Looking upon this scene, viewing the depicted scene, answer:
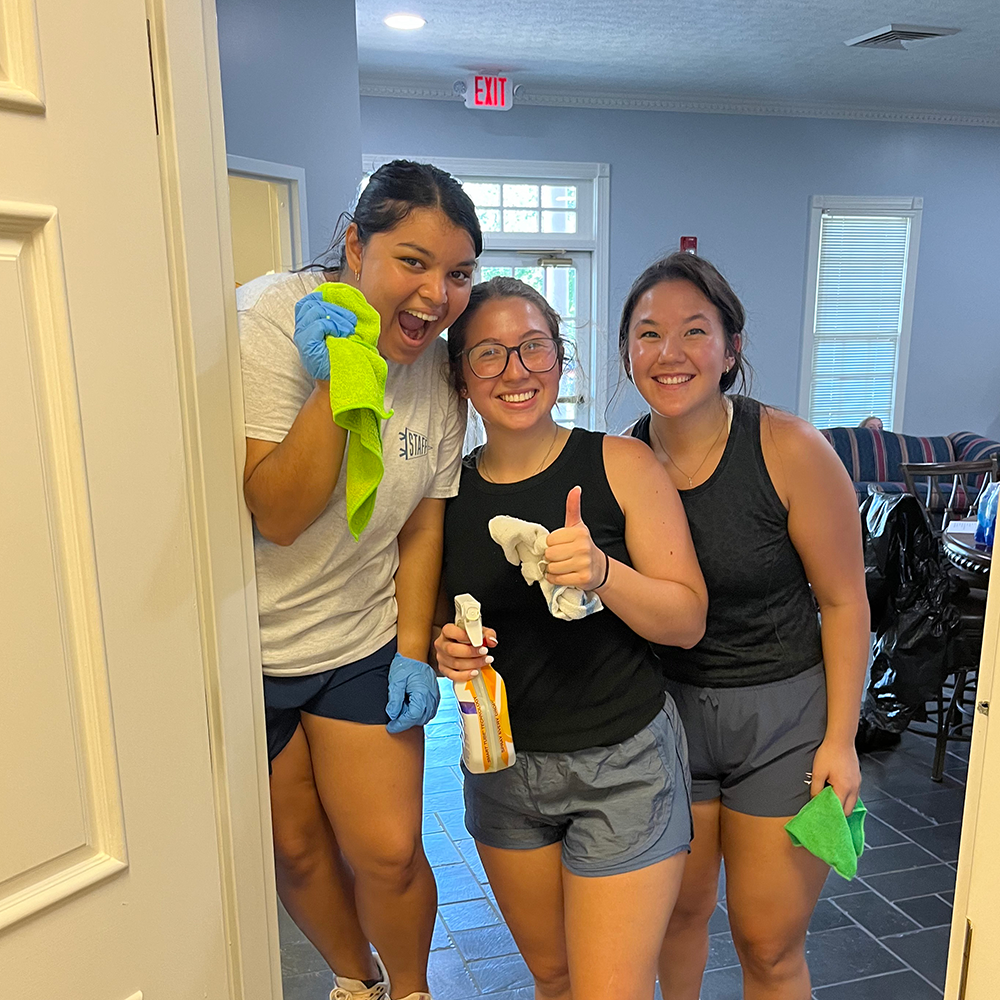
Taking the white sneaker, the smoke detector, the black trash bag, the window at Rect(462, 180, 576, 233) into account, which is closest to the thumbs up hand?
the white sneaker

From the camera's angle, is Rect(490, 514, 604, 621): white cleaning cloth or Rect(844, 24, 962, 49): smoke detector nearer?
Rect(490, 514, 604, 621): white cleaning cloth

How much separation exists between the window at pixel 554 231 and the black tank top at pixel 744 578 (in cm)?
501

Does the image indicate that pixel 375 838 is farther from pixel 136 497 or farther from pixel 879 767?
pixel 879 767

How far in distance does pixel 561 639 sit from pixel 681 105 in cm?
612

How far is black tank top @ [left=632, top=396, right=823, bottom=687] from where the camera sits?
1.52 m

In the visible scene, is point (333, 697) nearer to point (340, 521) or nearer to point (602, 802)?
point (340, 521)

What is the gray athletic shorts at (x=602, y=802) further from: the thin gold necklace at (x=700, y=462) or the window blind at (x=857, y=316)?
the window blind at (x=857, y=316)

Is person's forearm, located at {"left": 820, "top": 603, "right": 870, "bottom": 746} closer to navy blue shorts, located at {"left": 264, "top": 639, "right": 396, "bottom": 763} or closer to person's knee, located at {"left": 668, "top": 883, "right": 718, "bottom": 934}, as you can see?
person's knee, located at {"left": 668, "top": 883, "right": 718, "bottom": 934}

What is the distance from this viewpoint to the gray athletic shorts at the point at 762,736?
5.03ft

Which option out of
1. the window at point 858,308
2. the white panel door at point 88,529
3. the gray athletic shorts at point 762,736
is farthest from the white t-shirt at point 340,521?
the window at point 858,308

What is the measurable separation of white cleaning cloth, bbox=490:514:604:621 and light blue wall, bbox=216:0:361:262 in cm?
251

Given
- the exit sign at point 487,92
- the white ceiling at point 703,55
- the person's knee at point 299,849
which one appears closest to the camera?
the person's knee at point 299,849

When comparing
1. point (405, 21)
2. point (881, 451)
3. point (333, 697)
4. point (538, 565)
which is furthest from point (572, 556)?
point (881, 451)

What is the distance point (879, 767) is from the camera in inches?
134
